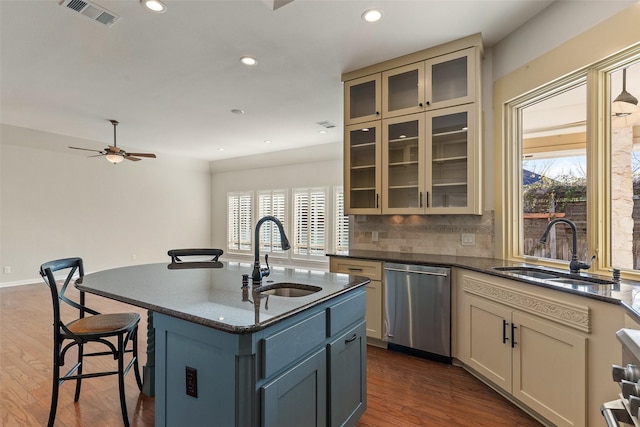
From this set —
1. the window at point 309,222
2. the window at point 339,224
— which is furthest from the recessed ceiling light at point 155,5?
the window at point 309,222

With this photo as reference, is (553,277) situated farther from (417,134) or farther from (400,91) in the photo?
(400,91)

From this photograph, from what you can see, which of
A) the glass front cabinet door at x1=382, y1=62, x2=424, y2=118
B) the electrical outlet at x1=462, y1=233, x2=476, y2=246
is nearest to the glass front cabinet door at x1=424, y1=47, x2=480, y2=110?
the glass front cabinet door at x1=382, y1=62, x2=424, y2=118

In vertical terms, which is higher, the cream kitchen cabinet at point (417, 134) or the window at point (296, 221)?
the cream kitchen cabinet at point (417, 134)

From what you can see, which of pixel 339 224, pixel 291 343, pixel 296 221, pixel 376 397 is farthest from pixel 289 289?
pixel 296 221

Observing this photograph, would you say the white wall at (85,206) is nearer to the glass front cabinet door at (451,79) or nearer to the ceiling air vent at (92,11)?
the ceiling air vent at (92,11)

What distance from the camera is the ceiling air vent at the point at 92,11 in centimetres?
239

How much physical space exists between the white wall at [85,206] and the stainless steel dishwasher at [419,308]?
6.70 meters

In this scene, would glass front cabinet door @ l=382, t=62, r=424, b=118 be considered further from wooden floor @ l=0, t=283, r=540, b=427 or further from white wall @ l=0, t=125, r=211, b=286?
white wall @ l=0, t=125, r=211, b=286

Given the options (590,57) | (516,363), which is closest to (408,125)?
(590,57)

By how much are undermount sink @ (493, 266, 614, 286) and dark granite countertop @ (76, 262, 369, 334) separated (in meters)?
1.23

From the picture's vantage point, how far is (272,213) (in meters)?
8.18

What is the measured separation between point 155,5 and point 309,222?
216 inches

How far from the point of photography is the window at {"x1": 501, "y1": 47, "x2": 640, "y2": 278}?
2059 mm

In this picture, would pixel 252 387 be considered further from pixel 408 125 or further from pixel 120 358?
pixel 408 125
